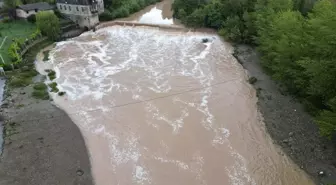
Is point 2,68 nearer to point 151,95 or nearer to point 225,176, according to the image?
point 151,95

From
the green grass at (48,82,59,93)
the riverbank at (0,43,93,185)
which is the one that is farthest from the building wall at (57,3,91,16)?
the riverbank at (0,43,93,185)

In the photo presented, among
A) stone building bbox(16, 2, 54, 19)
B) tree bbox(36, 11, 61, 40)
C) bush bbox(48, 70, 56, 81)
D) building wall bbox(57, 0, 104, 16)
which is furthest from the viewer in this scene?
stone building bbox(16, 2, 54, 19)

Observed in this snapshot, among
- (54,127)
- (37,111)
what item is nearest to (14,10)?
(37,111)

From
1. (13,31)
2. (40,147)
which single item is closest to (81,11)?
(13,31)

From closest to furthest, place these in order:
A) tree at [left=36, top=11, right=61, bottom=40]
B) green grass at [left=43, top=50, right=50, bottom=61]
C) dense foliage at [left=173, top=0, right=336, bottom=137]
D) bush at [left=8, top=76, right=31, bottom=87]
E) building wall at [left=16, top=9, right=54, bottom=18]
Answer: dense foliage at [left=173, top=0, right=336, bottom=137] → bush at [left=8, top=76, right=31, bottom=87] → green grass at [left=43, top=50, right=50, bottom=61] → tree at [left=36, top=11, right=61, bottom=40] → building wall at [left=16, top=9, right=54, bottom=18]

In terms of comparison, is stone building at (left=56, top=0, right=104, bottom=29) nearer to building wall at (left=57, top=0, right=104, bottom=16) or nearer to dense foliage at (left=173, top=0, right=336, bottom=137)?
building wall at (left=57, top=0, right=104, bottom=16)

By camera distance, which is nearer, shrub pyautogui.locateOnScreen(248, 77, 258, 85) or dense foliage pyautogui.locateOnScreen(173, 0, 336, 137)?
dense foliage pyautogui.locateOnScreen(173, 0, 336, 137)
